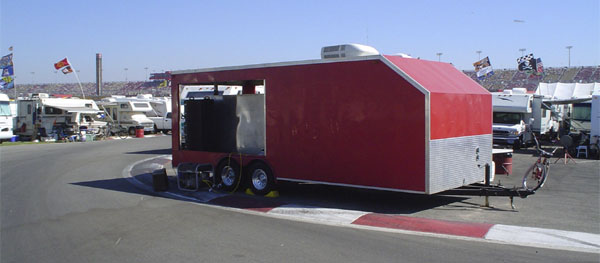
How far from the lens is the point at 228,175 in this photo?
1321 cm

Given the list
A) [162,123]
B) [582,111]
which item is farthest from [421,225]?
[162,123]

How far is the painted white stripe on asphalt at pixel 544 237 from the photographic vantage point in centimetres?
789

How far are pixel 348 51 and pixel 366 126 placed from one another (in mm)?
2375

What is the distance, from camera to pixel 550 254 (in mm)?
7320

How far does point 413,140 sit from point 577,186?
6379 millimetres

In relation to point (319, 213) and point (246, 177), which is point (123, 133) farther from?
point (319, 213)

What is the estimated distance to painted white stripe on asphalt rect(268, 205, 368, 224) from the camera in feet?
32.3

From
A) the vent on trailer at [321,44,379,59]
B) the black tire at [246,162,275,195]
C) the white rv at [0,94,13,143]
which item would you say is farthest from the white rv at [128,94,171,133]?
the vent on trailer at [321,44,379,59]

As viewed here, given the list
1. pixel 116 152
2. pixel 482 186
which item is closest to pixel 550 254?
pixel 482 186

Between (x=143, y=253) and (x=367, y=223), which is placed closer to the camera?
(x=143, y=253)

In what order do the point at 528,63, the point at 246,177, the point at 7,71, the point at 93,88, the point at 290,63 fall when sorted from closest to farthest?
the point at 290,63, the point at 246,177, the point at 7,71, the point at 528,63, the point at 93,88

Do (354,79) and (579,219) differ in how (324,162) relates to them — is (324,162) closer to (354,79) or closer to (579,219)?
(354,79)

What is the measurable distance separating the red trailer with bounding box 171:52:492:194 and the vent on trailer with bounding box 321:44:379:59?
115 cm

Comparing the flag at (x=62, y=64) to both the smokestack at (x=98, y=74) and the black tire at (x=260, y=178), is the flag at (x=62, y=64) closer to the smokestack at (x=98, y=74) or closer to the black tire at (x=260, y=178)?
the black tire at (x=260, y=178)
